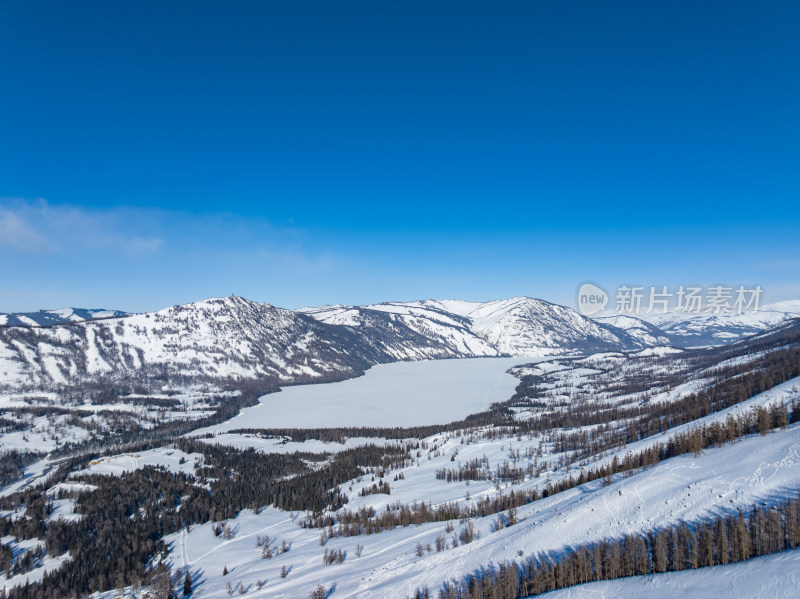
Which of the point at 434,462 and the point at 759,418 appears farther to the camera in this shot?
the point at 434,462

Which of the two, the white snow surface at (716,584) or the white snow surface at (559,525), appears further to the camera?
the white snow surface at (559,525)

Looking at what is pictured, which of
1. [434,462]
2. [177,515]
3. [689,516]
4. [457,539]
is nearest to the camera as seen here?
[689,516]

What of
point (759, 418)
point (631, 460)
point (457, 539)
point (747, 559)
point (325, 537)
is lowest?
point (325, 537)

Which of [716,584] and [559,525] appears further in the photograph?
[559,525]

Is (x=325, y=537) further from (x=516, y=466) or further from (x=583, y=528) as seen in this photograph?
(x=516, y=466)

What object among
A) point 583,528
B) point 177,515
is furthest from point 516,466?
point 177,515

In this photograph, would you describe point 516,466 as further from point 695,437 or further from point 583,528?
point 583,528

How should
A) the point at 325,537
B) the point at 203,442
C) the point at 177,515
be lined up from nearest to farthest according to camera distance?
the point at 325,537
the point at 177,515
the point at 203,442

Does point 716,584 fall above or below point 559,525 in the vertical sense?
above

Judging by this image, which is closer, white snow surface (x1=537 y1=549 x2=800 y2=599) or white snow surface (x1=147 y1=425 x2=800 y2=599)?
white snow surface (x1=537 y1=549 x2=800 y2=599)

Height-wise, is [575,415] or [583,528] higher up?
[583,528]
